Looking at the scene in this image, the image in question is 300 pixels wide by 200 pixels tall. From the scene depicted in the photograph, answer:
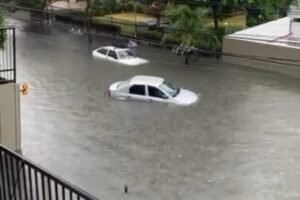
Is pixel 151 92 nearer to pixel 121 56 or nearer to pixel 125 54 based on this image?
pixel 121 56

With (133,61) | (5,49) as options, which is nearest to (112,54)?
(133,61)

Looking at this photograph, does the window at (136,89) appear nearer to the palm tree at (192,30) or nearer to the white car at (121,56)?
the white car at (121,56)

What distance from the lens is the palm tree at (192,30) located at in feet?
108

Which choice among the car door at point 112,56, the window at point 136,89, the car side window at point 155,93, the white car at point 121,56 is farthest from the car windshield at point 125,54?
the car side window at point 155,93

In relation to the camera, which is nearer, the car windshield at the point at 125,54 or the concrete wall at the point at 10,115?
the concrete wall at the point at 10,115

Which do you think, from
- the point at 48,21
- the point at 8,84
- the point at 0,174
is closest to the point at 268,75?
the point at 8,84

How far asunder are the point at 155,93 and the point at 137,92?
29.4 inches

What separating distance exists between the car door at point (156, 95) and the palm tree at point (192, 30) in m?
9.36

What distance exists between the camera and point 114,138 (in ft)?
63.7

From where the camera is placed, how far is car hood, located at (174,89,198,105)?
23.7 m

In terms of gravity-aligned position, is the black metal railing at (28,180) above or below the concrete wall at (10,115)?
above

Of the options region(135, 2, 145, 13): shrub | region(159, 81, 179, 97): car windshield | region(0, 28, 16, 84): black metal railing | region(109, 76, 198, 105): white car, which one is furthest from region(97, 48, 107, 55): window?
region(0, 28, 16, 84): black metal railing

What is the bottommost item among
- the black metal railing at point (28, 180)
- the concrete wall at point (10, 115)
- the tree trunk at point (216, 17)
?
the concrete wall at point (10, 115)

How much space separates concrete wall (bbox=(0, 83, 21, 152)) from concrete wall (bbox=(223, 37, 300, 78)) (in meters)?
16.8
